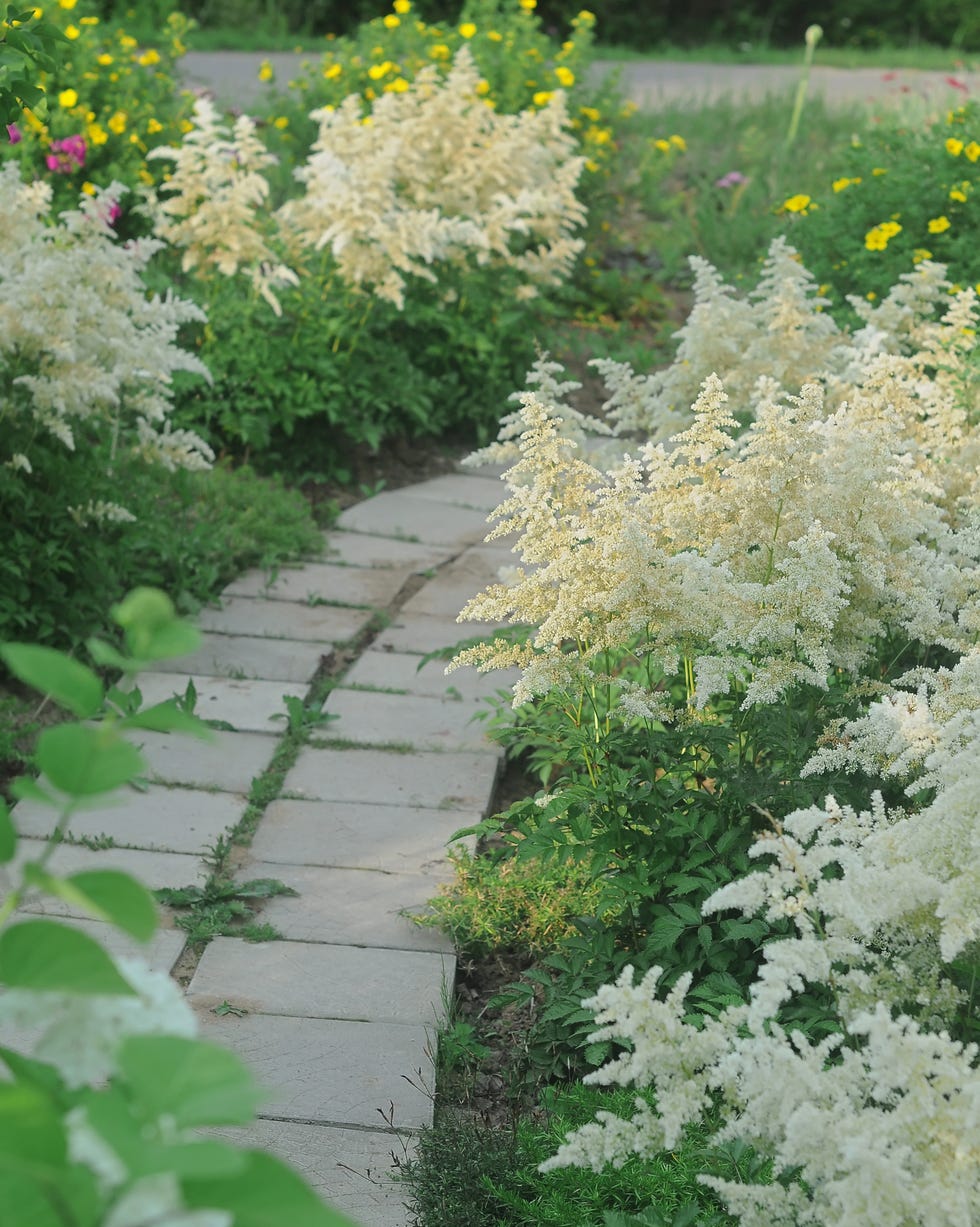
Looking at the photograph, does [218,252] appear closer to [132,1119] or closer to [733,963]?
[733,963]

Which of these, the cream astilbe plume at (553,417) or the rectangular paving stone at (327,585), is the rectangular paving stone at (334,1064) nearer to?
the cream astilbe plume at (553,417)

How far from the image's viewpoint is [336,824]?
3.40 metres

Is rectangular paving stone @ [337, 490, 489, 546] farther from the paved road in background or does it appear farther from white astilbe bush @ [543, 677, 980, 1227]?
the paved road in background

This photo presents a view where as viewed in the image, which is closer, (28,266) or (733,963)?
(733,963)

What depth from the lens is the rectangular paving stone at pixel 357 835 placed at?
10.7ft

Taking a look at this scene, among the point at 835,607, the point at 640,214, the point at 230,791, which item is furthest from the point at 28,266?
the point at 640,214

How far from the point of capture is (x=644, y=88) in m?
10.8

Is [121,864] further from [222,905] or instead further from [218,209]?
[218,209]

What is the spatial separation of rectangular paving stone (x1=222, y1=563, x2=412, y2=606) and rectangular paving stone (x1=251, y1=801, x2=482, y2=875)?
1.21 metres

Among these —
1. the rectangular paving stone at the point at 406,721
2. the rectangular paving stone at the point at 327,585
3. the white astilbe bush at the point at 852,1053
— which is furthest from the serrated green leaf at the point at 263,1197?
the rectangular paving stone at the point at 327,585

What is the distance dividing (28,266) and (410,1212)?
250 centimetres

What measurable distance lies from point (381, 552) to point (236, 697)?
1150 mm

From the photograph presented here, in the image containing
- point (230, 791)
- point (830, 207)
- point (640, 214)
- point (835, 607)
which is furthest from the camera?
point (640, 214)

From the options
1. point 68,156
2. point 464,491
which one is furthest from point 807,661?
point 68,156
